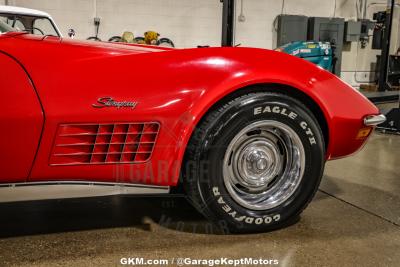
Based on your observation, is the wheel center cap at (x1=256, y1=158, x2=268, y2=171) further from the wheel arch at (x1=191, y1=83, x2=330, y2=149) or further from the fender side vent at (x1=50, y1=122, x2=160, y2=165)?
the fender side vent at (x1=50, y1=122, x2=160, y2=165)

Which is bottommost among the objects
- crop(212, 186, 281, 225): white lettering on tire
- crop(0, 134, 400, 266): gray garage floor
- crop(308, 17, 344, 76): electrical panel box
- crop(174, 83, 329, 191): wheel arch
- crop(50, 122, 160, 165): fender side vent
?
crop(0, 134, 400, 266): gray garage floor

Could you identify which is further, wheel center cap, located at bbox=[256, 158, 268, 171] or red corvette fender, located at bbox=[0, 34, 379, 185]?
wheel center cap, located at bbox=[256, 158, 268, 171]

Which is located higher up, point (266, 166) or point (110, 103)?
point (110, 103)

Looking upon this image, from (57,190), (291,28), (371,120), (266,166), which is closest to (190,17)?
(291,28)

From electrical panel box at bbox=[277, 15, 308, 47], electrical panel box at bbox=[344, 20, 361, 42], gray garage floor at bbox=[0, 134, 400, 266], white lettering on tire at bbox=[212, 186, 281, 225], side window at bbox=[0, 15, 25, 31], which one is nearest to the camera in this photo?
gray garage floor at bbox=[0, 134, 400, 266]

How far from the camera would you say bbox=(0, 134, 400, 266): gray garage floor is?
1.80 m

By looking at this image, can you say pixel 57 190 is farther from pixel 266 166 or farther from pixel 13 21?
pixel 13 21

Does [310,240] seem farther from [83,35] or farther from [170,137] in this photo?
[83,35]

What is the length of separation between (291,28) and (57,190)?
9442 millimetres

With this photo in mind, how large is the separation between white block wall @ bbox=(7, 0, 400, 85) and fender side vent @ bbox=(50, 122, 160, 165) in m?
7.45

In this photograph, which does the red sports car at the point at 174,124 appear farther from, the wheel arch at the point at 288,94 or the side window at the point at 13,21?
the side window at the point at 13,21

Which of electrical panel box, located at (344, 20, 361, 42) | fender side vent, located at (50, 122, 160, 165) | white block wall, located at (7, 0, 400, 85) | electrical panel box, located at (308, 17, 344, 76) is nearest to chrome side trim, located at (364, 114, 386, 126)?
fender side vent, located at (50, 122, 160, 165)

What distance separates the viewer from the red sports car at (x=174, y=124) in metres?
1.69

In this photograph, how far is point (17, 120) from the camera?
1.64 metres
